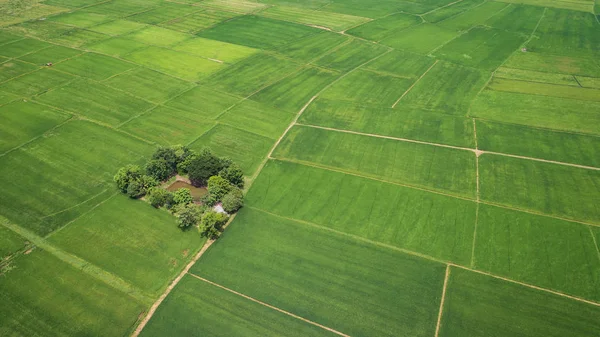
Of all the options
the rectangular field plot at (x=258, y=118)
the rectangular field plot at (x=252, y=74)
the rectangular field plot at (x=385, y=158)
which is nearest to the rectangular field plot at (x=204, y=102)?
the rectangular field plot at (x=258, y=118)

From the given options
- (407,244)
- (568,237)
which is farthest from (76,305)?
(568,237)

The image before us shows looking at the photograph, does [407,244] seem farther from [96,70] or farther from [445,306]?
[96,70]

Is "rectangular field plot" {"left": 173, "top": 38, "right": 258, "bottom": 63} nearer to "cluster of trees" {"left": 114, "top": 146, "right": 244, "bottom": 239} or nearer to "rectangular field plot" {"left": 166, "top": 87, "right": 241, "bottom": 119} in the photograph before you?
"rectangular field plot" {"left": 166, "top": 87, "right": 241, "bottom": 119}

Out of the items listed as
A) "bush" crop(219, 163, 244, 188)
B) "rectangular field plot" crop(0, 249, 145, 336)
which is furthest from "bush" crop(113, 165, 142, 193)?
"rectangular field plot" crop(0, 249, 145, 336)

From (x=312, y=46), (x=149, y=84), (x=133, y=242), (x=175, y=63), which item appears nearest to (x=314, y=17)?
(x=312, y=46)

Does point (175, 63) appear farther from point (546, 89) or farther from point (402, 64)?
point (546, 89)

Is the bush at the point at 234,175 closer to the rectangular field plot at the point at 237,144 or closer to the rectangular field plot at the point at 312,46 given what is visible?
the rectangular field plot at the point at 237,144

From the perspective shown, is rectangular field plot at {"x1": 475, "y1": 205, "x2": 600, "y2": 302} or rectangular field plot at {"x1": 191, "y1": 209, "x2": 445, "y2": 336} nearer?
rectangular field plot at {"x1": 191, "y1": 209, "x2": 445, "y2": 336}

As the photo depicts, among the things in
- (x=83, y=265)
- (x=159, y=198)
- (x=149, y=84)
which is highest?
(x=149, y=84)
